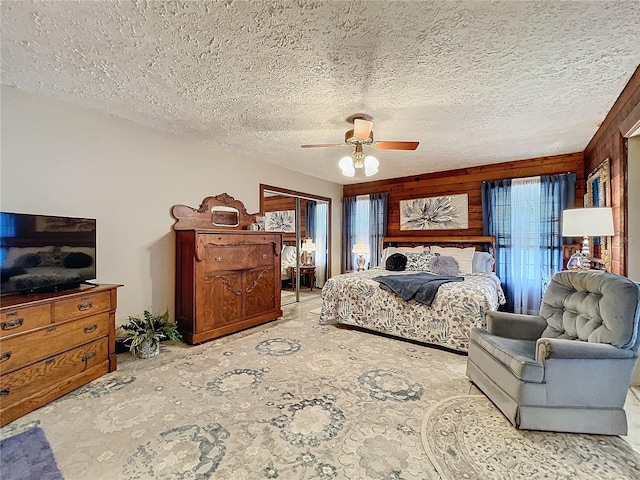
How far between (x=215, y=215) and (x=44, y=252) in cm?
200

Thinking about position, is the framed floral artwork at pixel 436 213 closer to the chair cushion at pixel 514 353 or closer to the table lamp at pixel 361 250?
the table lamp at pixel 361 250

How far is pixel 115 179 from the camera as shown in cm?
312

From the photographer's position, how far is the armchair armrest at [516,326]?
2420 mm

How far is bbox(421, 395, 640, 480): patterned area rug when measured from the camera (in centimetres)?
156

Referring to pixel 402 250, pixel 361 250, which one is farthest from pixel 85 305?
pixel 361 250

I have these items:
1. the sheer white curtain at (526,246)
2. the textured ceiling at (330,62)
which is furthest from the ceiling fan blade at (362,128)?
the sheer white curtain at (526,246)

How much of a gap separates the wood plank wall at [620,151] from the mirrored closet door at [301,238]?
13.9 feet

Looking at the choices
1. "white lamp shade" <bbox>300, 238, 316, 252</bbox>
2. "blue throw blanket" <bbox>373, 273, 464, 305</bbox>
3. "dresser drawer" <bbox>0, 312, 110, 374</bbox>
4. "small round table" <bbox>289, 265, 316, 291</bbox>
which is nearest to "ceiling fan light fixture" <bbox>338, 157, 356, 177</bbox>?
"blue throw blanket" <bbox>373, 273, 464, 305</bbox>

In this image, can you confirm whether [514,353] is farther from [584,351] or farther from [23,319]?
[23,319]

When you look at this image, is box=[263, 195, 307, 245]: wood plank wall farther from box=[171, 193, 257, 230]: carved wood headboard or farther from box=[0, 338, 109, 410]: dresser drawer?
box=[0, 338, 109, 410]: dresser drawer

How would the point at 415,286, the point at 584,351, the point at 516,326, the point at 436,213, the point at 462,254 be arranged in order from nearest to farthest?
the point at 584,351, the point at 516,326, the point at 415,286, the point at 462,254, the point at 436,213

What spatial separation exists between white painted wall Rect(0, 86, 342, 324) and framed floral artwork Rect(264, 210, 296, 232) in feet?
6.00

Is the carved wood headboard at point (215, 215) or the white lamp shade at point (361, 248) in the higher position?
the carved wood headboard at point (215, 215)

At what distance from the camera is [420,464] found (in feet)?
5.31
